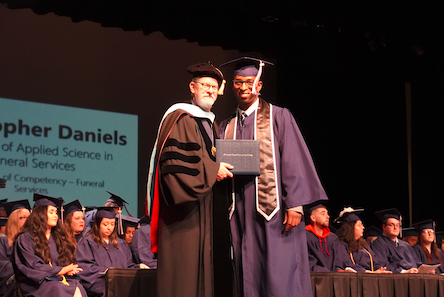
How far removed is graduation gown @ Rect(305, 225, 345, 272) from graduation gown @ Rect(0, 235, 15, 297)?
346 centimetres

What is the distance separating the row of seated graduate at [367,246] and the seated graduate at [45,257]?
2.86 m

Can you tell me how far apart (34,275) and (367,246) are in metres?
4.64

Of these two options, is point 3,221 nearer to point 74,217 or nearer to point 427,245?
point 74,217

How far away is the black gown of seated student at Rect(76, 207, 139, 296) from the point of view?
612 cm

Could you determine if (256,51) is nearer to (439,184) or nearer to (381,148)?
(381,148)

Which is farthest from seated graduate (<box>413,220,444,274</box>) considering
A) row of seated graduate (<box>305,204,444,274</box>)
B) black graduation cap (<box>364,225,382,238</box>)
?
black graduation cap (<box>364,225,382,238</box>)

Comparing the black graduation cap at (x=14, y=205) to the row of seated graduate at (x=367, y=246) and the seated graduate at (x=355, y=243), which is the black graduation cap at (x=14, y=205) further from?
the seated graduate at (x=355, y=243)

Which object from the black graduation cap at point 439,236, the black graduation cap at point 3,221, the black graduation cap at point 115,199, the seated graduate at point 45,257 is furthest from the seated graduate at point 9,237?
the black graduation cap at point 439,236

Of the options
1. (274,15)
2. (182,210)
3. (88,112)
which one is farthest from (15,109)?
(182,210)

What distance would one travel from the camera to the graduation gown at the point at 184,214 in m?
3.01

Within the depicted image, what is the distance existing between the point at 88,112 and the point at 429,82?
20.6 ft

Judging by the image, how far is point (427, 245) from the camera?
884cm

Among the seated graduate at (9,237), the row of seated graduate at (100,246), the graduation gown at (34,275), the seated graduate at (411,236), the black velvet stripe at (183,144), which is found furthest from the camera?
the seated graduate at (411,236)

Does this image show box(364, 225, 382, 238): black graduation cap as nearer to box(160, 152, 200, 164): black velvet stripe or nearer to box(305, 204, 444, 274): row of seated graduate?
box(305, 204, 444, 274): row of seated graduate
